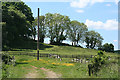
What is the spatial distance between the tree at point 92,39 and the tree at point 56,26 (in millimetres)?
14972

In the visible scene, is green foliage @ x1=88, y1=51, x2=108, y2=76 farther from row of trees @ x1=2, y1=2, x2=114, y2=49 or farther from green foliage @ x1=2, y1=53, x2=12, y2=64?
row of trees @ x1=2, y1=2, x2=114, y2=49

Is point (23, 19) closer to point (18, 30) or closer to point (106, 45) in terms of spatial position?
point (18, 30)

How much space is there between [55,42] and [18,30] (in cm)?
2695

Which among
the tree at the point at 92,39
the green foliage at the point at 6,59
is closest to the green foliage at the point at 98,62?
the green foliage at the point at 6,59

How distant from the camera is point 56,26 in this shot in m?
88.1

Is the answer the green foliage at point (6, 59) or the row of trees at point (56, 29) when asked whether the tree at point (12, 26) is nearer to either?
the row of trees at point (56, 29)

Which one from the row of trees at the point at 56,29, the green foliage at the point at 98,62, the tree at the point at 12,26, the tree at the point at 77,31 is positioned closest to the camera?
the green foliage at the point at 98,62

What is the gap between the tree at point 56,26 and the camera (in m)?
88.5

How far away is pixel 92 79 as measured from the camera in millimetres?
18562

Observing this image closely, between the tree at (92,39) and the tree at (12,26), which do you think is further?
the tree at (92,39)

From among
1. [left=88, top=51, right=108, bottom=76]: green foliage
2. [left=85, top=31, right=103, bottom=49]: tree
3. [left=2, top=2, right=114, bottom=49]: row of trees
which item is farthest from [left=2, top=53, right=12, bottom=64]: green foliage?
[left=85, top=31, right=103, bottom=49]: tree

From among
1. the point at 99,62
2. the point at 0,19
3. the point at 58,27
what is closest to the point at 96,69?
the point at 99,62

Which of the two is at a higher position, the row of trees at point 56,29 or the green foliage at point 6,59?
the row of trees at point 56,29

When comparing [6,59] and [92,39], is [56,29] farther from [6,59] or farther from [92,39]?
[6,59]
